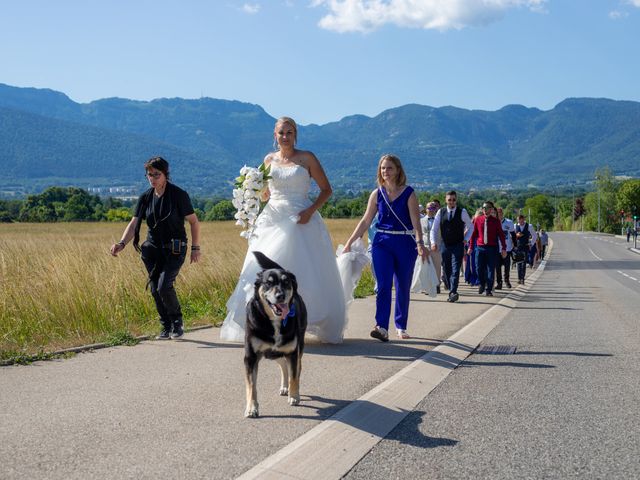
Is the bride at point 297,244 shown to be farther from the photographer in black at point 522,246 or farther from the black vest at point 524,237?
the black vest at point 524,237

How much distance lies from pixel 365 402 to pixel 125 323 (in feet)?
15.2

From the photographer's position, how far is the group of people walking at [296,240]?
795cm

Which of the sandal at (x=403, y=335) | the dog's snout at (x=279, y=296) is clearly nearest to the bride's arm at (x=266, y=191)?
the sandal at (x=403, y=335)

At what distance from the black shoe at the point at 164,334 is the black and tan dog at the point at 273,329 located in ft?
10.8

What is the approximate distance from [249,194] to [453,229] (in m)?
7.77

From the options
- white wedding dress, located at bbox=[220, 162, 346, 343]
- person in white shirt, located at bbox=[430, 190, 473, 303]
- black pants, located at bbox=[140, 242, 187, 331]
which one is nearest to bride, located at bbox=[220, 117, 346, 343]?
white wedding dress, located at bbox=[220, 162, 346, 343]

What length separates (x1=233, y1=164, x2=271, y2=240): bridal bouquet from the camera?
820 centimetres

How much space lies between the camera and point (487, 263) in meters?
16.8

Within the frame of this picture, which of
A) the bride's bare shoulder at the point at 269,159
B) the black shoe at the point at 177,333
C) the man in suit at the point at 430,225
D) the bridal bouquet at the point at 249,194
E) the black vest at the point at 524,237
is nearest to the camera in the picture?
the bridal bouquet at the point at 249,194

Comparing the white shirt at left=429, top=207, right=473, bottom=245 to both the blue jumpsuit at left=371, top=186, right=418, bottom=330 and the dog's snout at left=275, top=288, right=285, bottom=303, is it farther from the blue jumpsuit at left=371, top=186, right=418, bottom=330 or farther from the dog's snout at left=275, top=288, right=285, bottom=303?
the dog's snout at left=275, top=288, right=285, bottom=303

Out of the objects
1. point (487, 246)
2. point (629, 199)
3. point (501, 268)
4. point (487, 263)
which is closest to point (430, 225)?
point (487, 246)

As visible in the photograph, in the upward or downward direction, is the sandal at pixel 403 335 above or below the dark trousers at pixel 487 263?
below

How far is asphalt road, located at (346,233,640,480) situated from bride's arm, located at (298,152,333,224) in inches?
86.5

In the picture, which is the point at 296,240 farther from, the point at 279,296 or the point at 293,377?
the point at 279,296
